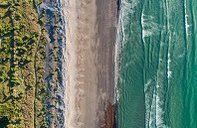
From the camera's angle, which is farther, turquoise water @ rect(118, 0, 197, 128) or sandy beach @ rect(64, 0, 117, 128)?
turquoise water @ rect(118, 0, 197, 128)

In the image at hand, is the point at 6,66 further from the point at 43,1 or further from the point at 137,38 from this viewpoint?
the point at 137,38

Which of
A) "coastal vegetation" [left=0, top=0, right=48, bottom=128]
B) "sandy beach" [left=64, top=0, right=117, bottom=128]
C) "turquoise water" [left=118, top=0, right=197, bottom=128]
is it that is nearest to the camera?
"coastal vegetation" [left=0, top=0, right=48, bottom=128]

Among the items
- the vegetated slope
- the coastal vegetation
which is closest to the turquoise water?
the vegetated slope

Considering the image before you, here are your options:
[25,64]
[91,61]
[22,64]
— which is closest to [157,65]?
[91,61]

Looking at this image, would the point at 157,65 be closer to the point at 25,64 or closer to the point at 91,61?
the point at 91,61

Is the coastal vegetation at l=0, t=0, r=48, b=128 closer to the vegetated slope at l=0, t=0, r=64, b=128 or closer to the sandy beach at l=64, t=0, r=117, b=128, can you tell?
the vegetated slope at l=0, t=0, r=64, b=128

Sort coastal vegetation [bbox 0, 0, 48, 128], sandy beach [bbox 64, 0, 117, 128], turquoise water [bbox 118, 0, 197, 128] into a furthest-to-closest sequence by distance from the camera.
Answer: turquoise water [bbox 118, 0, 197, 128] < sandy beach [bbox 64, 0, 117, 128] < coastal vegetation [bbox 0, 0, 48, 128]
